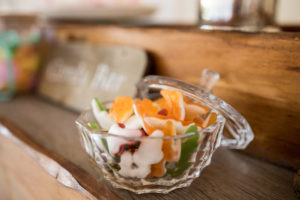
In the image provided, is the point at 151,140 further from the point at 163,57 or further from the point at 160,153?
the point at 163,57

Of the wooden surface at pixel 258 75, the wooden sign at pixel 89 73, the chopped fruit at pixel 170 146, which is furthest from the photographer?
the wooden sign at pixel 89 73

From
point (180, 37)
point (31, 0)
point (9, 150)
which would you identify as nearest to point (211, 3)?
point (180, 37)

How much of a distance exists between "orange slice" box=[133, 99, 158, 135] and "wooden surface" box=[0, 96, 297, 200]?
0.11 meters

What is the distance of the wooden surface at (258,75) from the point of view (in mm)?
458

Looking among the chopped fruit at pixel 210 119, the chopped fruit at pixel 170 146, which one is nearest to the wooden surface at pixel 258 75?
the chopped fruit at pixel 210 119

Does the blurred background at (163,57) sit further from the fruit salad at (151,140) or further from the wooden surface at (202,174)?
the fruit salad at (151,140)

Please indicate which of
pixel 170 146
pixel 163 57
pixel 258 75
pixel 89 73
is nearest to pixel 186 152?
pixel 170 146

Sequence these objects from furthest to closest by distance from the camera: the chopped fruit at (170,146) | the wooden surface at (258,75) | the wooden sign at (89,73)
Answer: the wooden sign at (89,73) < the wooden surface at (258,75) < the chopped fruit at (170,146)

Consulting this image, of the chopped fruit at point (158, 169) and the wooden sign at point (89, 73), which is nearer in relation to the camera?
the chopped fruit at point (158, 169)

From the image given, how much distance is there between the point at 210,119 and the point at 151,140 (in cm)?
13

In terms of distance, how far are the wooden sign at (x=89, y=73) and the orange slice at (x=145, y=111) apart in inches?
9.8

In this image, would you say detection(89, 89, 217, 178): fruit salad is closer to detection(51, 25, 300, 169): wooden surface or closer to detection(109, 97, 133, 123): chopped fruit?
detection(109, 97, 133, 123): chopped fruit

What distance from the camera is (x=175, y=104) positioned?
0.40m

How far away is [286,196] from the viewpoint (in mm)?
397
